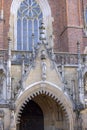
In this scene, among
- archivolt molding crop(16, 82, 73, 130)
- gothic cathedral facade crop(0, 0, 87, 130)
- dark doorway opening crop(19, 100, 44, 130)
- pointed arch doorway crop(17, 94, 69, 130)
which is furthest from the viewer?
dark doorway opening crop(19, 100, 44, 130)

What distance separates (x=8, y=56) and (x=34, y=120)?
5260 mm

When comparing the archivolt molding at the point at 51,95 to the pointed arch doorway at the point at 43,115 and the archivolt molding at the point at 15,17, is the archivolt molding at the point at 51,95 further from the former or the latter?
the archivolt molding at the point at 15,17

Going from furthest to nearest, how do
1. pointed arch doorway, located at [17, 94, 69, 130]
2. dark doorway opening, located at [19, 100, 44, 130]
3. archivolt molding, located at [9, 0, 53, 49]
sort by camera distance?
1. archivolt molding, located at [9, 0, 53, 49]
2. dark doorway opening, located at [19, 100, 44, 130]
3. pointed arch doorway, located at [17, 94, 69, 130]

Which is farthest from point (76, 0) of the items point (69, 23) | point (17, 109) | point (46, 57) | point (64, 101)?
point (17, 109)

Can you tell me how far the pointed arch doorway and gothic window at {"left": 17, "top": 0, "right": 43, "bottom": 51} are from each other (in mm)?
4417

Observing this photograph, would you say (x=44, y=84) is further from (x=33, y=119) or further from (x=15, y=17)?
(x=15, y=17)

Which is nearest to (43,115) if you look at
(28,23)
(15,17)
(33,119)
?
(33,119)

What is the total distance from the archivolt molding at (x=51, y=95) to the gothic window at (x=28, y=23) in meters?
5.78

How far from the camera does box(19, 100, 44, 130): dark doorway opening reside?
18734mm

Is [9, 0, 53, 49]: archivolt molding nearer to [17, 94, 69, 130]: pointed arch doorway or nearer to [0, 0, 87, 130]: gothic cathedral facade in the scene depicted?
[0, 0, 87, 130]: gothic cathedral facade

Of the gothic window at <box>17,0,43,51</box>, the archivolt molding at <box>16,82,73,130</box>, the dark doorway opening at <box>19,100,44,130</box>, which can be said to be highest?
the gothic window at <box>17,0,43,51</box>

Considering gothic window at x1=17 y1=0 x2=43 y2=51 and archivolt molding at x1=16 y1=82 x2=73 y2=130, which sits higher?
gothic window at x1=17 y1=0 x2=43 y2=51

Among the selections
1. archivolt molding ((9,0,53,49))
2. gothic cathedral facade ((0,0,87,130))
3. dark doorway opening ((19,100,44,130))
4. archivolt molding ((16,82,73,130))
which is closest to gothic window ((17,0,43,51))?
archivolt molding ((9,0,53,49))

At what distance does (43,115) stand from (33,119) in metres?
0.75
